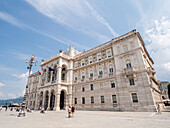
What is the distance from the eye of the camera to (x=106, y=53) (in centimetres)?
2770

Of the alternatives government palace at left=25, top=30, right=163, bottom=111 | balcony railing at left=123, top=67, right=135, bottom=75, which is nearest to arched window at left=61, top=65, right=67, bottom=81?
government palace at left=25, top=30, right=163, bottom=111

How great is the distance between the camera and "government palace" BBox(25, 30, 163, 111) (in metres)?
20.3

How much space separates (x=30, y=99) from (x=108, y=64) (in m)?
39.3

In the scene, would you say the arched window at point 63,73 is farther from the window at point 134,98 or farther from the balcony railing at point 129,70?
the window at point 134,98

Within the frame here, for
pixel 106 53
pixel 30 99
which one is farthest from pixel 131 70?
pixel 30 99

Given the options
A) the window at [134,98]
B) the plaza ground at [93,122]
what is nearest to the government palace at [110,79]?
the window at [134,98]

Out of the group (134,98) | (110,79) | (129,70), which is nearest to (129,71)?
(129,70)

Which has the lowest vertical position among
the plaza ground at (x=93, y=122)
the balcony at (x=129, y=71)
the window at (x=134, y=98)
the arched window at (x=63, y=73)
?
the plaza ground at (x=93, y=122)

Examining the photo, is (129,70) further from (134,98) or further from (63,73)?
(63,73)

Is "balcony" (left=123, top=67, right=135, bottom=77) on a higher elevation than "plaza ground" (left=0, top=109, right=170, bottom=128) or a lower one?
higher

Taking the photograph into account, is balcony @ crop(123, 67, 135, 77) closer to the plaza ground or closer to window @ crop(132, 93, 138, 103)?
window @ crop(132, 93, 138, 103)

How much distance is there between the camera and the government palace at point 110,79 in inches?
798

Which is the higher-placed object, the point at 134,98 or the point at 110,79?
the point at 110,79

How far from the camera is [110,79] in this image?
80.9 feet
